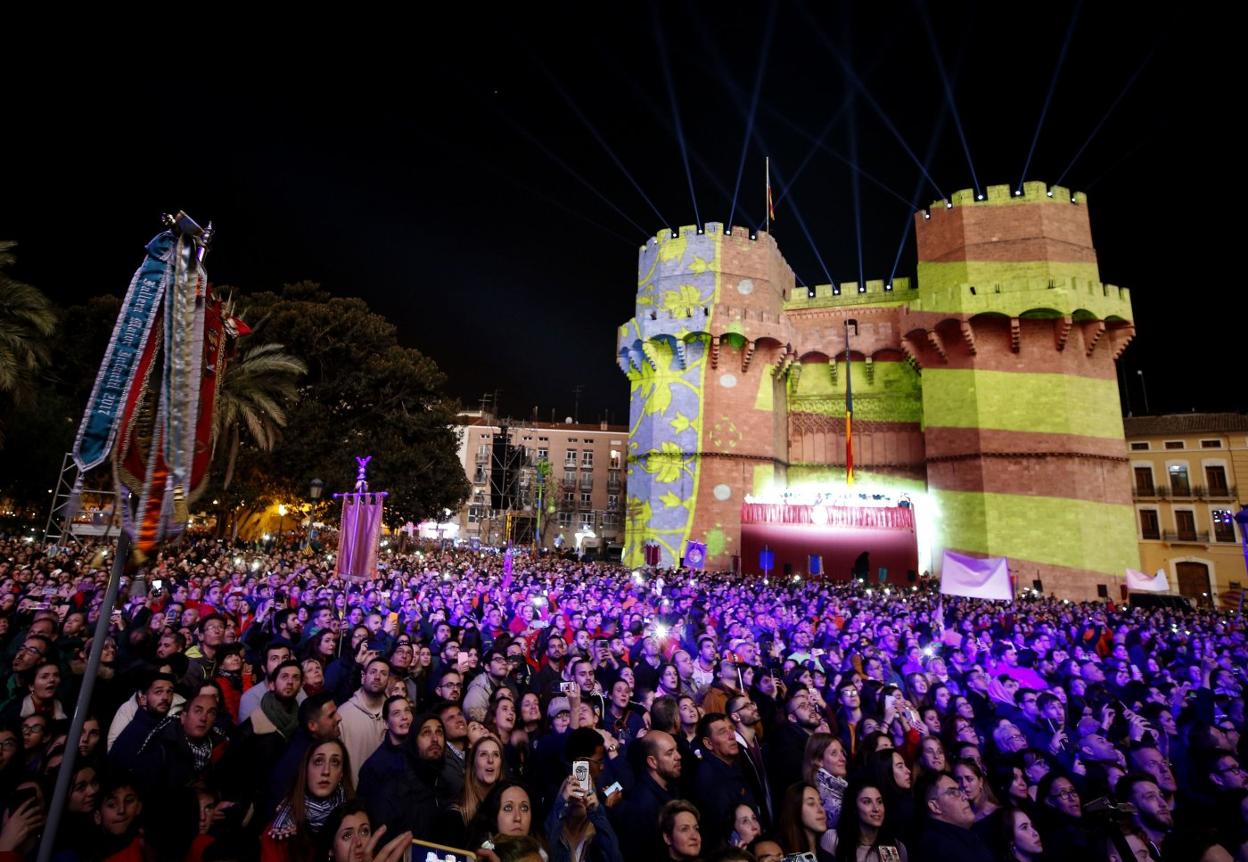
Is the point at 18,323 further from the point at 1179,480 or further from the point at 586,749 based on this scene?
the point at 1179,480

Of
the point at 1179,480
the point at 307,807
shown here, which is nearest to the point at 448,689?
the point at 307,807

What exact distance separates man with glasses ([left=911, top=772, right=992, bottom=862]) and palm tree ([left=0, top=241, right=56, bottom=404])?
762 inches

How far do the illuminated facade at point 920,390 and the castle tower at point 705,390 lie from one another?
10 centimetres

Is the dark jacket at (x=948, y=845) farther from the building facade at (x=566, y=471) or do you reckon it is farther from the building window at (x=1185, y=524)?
the building facade at (x=566, y=471)

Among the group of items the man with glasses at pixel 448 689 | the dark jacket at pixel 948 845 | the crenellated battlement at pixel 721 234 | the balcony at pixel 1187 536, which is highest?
the crenellated battlement at pixel 721 234

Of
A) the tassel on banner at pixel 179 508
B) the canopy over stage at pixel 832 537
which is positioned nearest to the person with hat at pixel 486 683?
the tassel on banner at pixel 179 508

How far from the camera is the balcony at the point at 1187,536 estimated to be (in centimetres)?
3335

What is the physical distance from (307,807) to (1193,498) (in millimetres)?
44879

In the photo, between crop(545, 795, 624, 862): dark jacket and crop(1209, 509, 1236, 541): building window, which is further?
crop(1209, 509, 1236, 541): building window

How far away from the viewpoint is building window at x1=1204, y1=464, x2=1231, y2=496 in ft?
110

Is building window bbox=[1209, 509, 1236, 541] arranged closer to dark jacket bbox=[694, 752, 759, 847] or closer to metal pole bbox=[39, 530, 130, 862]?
dark jacket bbox=[694, 752, 759, 847]

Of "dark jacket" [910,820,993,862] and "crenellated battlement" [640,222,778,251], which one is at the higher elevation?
"crenellated battlement" [640,222,778,251]

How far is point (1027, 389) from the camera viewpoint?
27.4 m

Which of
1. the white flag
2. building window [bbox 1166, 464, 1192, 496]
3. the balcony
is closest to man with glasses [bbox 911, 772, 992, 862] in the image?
the white flag
